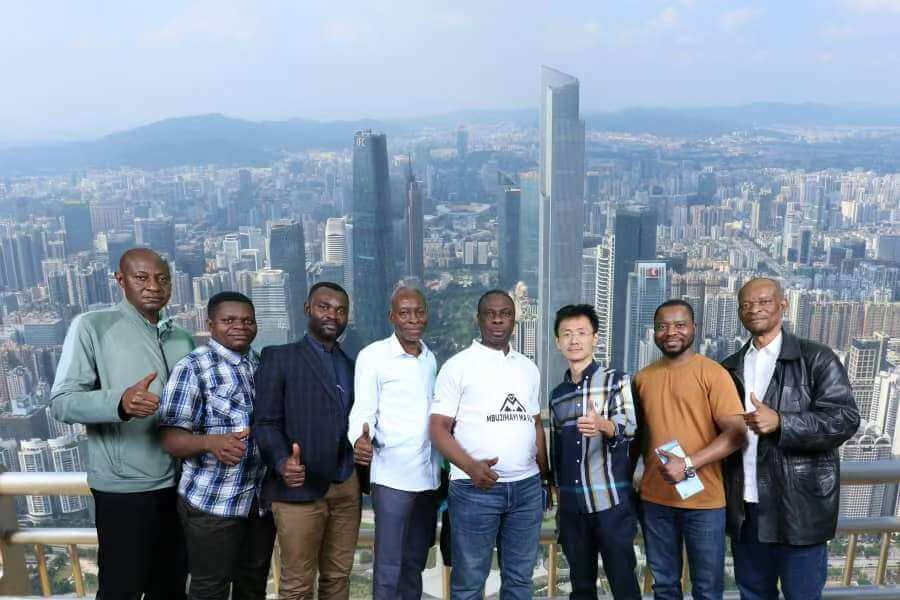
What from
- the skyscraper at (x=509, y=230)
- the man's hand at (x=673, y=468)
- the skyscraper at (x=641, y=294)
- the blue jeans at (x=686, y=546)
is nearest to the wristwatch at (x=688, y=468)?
the man's hand at (x=673, y=468)

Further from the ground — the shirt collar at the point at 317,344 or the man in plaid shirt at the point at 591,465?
the shirt collar at the point at 317,344

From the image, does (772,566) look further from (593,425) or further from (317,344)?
(317,344)

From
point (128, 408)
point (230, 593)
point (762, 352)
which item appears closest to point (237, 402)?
point (128, 408)

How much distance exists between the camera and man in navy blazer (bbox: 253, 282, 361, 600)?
1.77 meters

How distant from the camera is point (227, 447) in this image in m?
1.72

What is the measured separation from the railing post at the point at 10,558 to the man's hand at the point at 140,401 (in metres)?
0.88

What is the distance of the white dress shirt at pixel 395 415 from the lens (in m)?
1.84

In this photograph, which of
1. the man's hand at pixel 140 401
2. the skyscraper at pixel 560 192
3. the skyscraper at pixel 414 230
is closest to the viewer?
the man's hand at pixel 140 401

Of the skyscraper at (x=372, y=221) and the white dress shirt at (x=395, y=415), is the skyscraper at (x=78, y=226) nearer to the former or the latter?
the skyscraper at (x=372, y=221)

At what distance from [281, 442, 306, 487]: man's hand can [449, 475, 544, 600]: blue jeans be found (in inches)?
19.3

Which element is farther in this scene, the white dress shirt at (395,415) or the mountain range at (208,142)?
the mountain range at (208,142)

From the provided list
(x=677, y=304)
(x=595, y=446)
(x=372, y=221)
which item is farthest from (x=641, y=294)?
(x=595, y=446)

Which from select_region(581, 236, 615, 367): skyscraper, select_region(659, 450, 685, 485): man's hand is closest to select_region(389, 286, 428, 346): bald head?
select_region(659, 450, 685, 485): man's hand

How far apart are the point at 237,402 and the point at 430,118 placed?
32.6 ft
